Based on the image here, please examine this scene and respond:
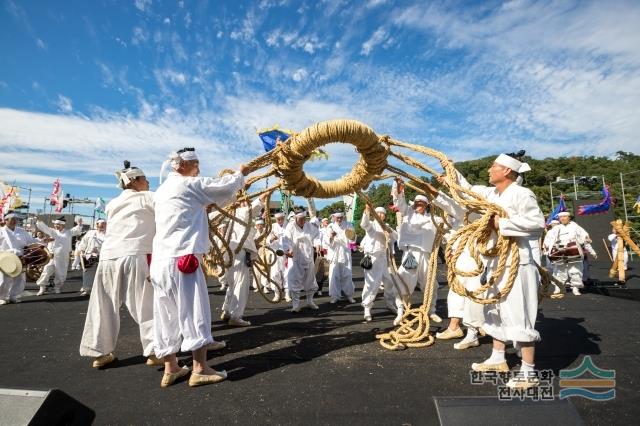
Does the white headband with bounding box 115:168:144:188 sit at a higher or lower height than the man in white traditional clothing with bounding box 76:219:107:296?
higher

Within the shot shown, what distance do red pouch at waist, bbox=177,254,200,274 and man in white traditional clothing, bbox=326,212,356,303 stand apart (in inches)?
192

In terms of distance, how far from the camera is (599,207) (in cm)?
1445

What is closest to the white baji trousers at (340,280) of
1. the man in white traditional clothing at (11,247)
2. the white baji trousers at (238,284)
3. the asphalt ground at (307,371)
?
the asphalt ground at (307,371)

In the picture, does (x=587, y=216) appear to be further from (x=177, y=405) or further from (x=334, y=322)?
(x=177, y=405)

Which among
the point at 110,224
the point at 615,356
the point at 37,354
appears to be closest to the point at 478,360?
the point at 615,356

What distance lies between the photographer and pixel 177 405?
8.80 ft

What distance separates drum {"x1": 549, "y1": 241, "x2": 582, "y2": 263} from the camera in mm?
8023

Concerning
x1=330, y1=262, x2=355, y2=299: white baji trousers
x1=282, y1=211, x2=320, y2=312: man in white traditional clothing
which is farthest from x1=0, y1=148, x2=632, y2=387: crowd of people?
x1=330, y1=262, x2=355, y2=299: white baji trousers

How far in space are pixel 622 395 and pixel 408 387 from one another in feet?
5.36

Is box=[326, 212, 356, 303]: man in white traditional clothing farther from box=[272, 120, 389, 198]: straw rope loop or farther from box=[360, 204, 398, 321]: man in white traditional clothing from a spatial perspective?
box=[272, 120, 389, 198]: straw rope loop

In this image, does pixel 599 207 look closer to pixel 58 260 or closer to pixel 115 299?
pixel 115 299

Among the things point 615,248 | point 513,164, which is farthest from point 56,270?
point 615,248

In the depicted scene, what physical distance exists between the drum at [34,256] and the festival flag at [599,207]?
18.8 metres

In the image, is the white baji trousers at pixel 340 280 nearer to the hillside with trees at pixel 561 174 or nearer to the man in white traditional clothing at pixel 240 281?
the man in white traditional clothing at pixel 240 281
